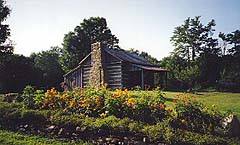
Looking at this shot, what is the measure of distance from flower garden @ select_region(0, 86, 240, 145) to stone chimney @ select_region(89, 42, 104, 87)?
1576 cm

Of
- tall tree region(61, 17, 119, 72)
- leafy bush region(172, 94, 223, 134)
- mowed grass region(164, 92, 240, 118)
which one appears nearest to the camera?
leafy bush region(172, 94, 223, 134)

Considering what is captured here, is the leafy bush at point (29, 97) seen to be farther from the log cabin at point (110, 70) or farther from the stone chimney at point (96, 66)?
the stone chimney at point (96, 66)

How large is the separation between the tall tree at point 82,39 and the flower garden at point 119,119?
3643 cm

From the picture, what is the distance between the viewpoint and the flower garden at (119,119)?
744cm

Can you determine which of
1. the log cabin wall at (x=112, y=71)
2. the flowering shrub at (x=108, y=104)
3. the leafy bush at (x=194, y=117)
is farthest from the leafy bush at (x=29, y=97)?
the log cabin wall at (x=112, y=71)

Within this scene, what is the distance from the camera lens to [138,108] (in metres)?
8.57

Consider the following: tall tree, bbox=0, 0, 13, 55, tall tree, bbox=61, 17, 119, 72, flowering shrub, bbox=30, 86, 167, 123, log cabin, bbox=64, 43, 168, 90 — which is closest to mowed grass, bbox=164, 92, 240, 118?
flowering shrub, bbox=30, 86, 167, 123

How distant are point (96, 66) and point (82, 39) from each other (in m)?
22.6

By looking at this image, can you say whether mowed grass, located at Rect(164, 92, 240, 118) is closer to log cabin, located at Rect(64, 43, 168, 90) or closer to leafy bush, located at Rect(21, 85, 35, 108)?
leafy bush, located at Rect(21, 85, 35, 108)

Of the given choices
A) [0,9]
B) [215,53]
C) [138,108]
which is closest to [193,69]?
[215,53]

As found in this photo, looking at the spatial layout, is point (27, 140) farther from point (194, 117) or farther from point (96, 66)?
point (96, 66)

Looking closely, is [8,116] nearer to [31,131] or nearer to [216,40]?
[31,131]

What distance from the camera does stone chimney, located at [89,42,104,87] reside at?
26469 mm

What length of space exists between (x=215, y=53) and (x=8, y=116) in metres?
41.5
